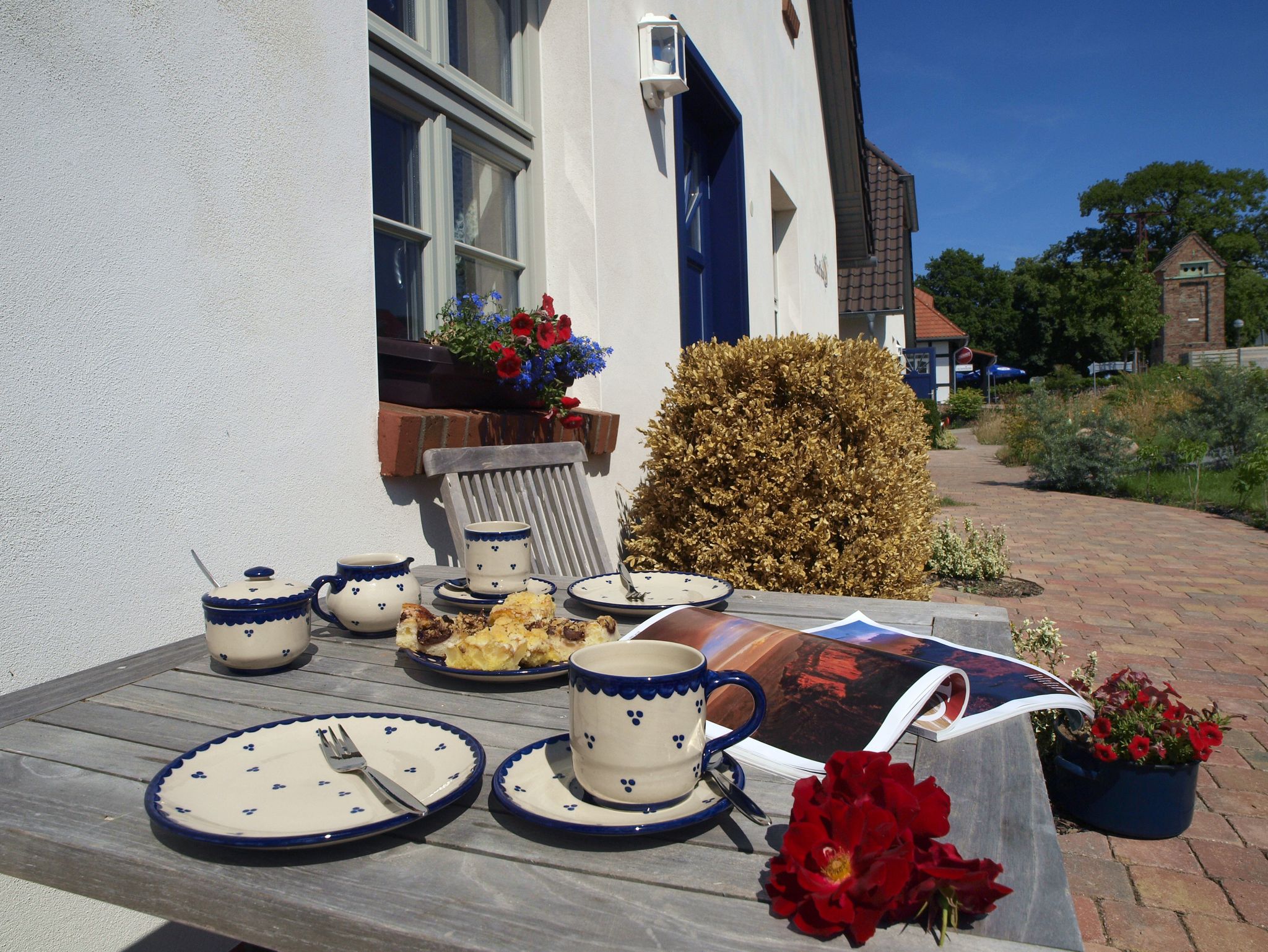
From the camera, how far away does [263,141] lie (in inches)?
86.2

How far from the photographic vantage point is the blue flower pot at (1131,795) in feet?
8.18

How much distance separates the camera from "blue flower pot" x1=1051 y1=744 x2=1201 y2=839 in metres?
2.49

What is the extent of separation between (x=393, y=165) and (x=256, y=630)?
7.10 feet

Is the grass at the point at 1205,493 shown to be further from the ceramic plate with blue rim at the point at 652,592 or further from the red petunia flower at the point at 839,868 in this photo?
the red petunia flower at the point at 839,868

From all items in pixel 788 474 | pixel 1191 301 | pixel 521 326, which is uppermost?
pixel 1191 301

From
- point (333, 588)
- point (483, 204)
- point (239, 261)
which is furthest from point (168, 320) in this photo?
point (483, 204)

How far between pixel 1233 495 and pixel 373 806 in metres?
11.2

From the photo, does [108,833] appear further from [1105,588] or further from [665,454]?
[1105,588]

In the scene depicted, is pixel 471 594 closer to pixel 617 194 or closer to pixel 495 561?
pixel 495 561

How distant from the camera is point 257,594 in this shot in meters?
1.48

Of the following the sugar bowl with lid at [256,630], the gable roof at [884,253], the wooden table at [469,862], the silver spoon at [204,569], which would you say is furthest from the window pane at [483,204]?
the gable roof at [884,253]

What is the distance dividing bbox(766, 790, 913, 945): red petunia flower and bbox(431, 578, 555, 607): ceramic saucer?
3.42ft

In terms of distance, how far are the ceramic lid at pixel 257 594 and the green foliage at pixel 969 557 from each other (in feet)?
16.9

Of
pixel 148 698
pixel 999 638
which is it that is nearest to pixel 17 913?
pixel 148 698
